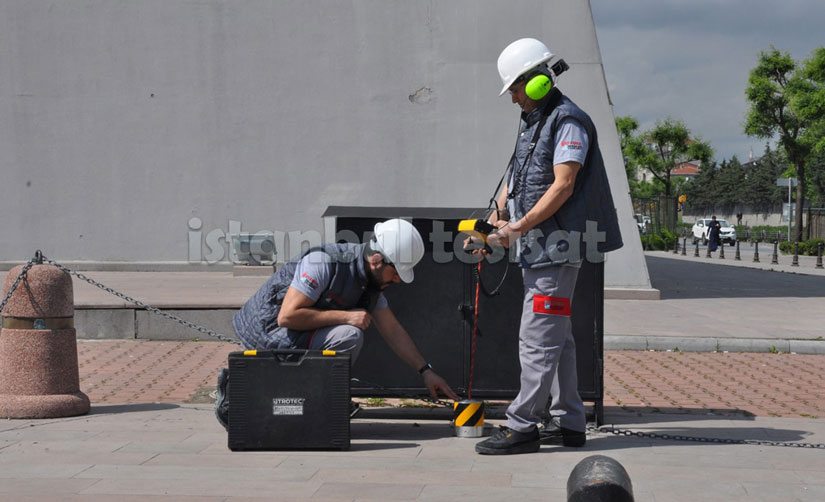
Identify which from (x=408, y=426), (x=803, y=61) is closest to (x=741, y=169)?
(x=803, y=61)

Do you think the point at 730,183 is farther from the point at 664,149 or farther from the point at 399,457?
the point at 399,457

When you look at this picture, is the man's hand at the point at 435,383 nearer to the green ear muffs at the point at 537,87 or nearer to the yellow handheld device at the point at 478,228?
the yellow handheld device at the point at 478,228

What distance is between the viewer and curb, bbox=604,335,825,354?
11.0 m

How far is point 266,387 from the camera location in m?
5.85

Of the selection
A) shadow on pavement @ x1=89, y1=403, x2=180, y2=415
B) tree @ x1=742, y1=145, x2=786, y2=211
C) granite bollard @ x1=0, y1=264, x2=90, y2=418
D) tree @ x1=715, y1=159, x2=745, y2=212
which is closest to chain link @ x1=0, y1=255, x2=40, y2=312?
granite bollard @ x1=0, y1=264, x2=90, y2=418

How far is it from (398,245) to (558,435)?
1493 millimetres

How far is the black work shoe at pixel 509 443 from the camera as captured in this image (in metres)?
5.86

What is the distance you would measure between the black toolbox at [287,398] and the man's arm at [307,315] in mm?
169

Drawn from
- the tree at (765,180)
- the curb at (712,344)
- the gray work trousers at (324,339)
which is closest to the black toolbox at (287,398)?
the gray work trousers at (324,339)

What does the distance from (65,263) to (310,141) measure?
5215 millimetres

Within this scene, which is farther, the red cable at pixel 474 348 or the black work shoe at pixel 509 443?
the red cable at pixel 474 348

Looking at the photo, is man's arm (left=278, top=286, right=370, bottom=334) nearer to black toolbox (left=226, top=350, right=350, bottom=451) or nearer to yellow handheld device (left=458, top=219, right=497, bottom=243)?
black toolbox (left=226, top=350, right=350, bottom=451)

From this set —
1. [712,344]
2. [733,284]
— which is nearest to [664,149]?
[733,284]

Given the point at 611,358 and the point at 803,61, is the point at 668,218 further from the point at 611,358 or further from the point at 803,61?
the point at 611,358
